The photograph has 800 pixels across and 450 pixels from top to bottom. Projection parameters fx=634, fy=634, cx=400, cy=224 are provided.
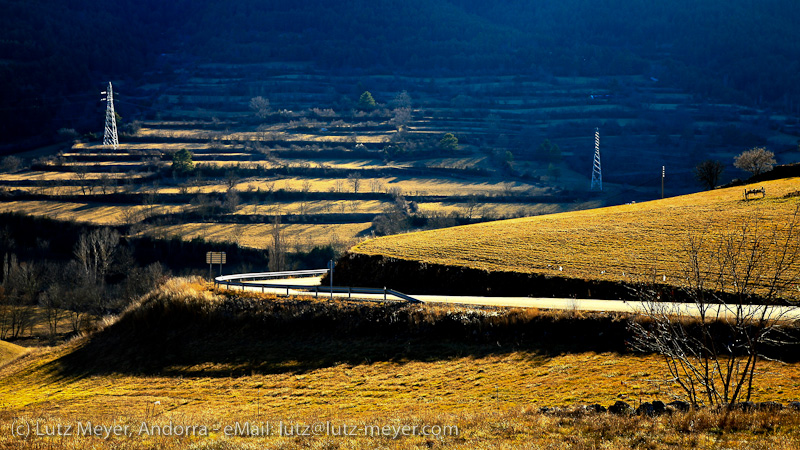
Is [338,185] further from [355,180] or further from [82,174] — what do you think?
[82,174]

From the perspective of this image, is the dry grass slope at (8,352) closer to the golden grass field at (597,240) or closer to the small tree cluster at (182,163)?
the golden grass field at (597,240)

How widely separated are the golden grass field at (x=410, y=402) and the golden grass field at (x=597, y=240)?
8.50 m

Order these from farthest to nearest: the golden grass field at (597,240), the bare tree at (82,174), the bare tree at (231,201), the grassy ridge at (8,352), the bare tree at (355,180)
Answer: the bare tree at (355,180)
the bare tree at (82,174)
the bare tree at (231,201)
the grassy ridge at (8,352)
the golden grass field at (597,240)

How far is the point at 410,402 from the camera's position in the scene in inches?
854

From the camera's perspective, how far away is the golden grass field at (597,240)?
109 ft

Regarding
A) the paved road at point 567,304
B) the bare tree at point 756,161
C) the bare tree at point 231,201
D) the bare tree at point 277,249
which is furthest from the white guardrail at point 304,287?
the bare tree at point 231,201

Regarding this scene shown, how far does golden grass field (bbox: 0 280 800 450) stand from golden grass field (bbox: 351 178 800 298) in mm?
8497

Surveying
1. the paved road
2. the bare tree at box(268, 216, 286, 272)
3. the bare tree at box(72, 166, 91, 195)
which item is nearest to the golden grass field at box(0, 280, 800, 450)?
the paved road

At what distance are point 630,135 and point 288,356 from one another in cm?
14201

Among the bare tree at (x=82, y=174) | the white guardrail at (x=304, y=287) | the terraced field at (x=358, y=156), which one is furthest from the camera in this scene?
the bare tree at (x=82, y=174)

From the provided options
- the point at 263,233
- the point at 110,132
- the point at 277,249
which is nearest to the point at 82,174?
the point at 110,132

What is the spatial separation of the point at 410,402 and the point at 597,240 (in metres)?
21.3

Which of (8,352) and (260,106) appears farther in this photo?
(260,106)

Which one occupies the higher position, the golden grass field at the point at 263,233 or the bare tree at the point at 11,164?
the bare tree at the point at 11,164
